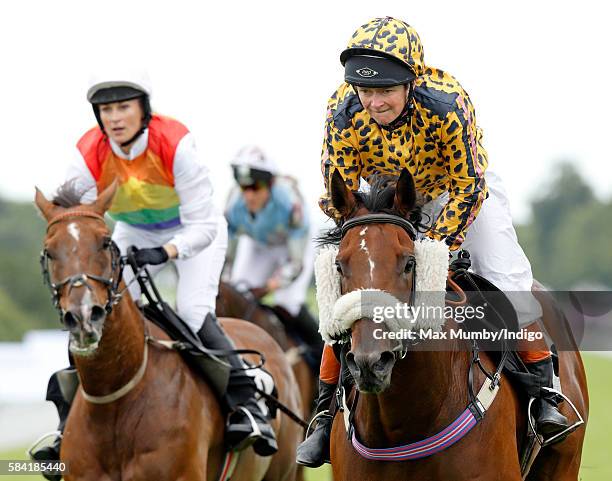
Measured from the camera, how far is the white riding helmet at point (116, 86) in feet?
21.8

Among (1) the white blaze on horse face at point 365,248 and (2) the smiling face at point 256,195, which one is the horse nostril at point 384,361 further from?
(2) the smiling face at point 256,195

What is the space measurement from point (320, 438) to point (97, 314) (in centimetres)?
132

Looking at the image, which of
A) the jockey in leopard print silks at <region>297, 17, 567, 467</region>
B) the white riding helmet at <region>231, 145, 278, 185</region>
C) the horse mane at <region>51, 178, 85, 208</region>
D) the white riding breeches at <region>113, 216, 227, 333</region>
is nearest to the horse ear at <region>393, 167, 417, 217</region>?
the jockey in leopard print silks at <region>297, 17, 567, 467</region>

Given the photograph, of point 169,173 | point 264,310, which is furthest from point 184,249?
point 264,310

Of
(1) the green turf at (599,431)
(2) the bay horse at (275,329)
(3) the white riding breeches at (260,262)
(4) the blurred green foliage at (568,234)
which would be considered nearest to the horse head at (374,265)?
(2) the bay horse at (275,329)

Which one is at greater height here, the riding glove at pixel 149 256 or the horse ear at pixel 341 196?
the horse ear at pixel 341 196

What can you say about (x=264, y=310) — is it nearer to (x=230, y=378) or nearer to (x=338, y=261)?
(x=230, y=378)

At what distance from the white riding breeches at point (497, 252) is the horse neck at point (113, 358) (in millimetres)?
1799

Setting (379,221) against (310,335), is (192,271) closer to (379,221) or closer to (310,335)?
(379,221)

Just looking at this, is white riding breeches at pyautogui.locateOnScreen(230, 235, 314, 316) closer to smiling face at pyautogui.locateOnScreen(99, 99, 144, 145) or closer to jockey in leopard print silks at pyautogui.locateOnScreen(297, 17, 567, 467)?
smiling face at pyautogui.locateOnScreen(99, 99, 144, 145)

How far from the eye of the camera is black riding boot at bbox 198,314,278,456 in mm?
6723

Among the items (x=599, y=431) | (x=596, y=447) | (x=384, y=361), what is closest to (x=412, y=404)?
(x=384, y=361)

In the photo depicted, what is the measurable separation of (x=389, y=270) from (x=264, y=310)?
629cm

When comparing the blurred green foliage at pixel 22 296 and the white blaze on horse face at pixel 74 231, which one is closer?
the white blaze on horse face at pixel 74 231
